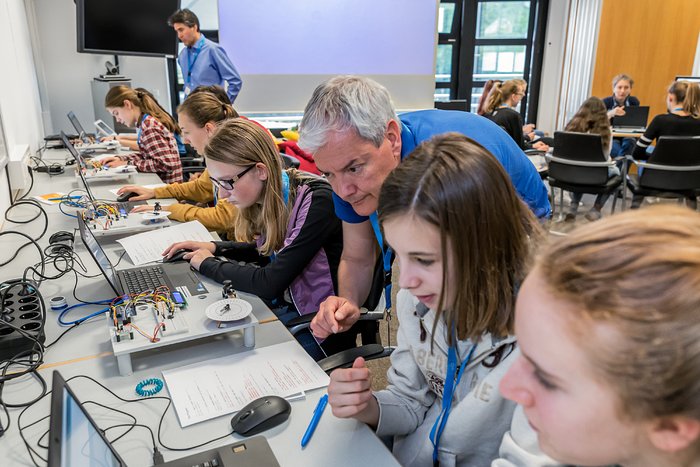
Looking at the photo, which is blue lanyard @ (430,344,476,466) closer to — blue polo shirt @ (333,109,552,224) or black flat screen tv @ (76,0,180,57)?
blue polo shirt @ (333,109,552,224)

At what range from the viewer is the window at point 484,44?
6.89 meters

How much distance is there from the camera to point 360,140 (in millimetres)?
1297

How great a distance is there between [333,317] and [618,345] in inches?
33.3

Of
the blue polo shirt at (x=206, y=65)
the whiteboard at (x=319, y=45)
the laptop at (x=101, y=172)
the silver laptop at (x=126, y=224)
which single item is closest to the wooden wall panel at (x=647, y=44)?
the whiteboard at (x=319, y=45)

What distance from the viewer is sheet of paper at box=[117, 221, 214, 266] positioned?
1809 millimetres

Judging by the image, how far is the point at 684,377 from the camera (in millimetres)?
467

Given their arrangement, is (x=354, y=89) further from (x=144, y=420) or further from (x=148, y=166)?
(x=148, y=166)

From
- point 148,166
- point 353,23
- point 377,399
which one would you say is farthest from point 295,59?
point 377,399

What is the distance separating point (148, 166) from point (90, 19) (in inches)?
79.6

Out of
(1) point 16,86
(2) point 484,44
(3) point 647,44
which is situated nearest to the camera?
(1) point 16,86

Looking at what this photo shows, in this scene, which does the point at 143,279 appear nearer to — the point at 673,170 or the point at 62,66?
the point at 673,170

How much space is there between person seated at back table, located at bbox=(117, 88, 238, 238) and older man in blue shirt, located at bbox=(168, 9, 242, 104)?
194 centimetres

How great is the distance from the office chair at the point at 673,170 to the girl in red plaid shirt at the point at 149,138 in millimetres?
3579

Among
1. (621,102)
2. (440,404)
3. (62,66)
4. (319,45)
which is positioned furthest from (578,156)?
(62,66)
